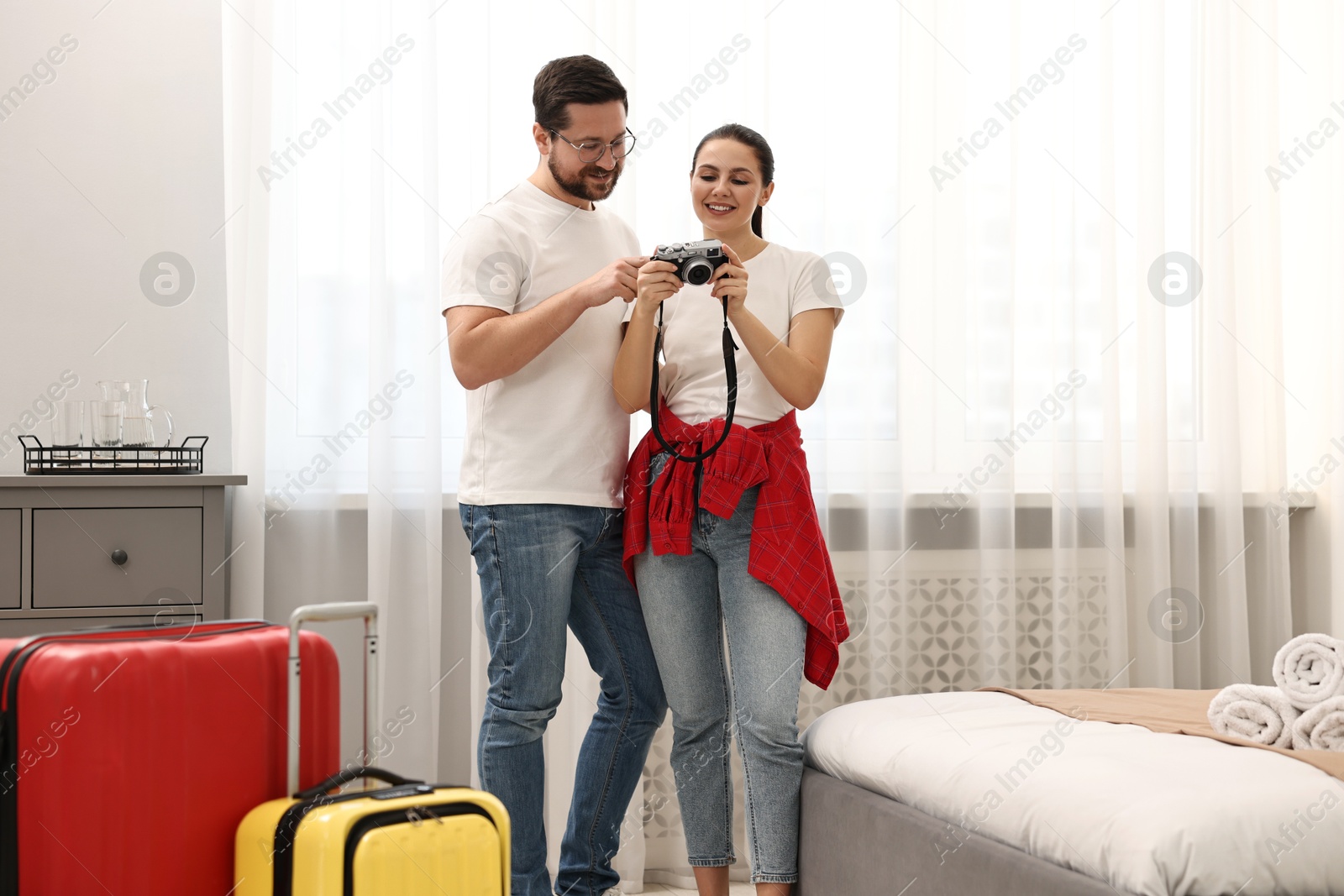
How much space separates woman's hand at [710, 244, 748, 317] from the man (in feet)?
0.40

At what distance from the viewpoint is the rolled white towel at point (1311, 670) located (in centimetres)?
141

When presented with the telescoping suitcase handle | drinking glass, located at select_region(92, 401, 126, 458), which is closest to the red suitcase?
the telescoping suitcase handle

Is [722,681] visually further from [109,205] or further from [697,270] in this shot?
[109,205]

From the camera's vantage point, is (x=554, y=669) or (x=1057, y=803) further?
(x=554, y=669)

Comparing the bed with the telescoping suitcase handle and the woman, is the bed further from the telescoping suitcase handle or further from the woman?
the telescoping suitcase handle

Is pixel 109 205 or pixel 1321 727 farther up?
pixel 109 205

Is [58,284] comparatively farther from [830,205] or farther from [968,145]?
[968,145]

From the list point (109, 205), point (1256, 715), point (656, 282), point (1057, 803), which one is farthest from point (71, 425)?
point (1256, 715)

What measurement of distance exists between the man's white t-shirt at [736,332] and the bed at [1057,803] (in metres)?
0.55

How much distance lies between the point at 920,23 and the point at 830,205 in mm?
507

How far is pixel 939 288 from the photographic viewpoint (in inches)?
99.4

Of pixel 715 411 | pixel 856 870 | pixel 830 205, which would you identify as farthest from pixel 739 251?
pixel 856 870

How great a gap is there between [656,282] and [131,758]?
0.89 meters

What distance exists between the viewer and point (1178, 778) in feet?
3.98
